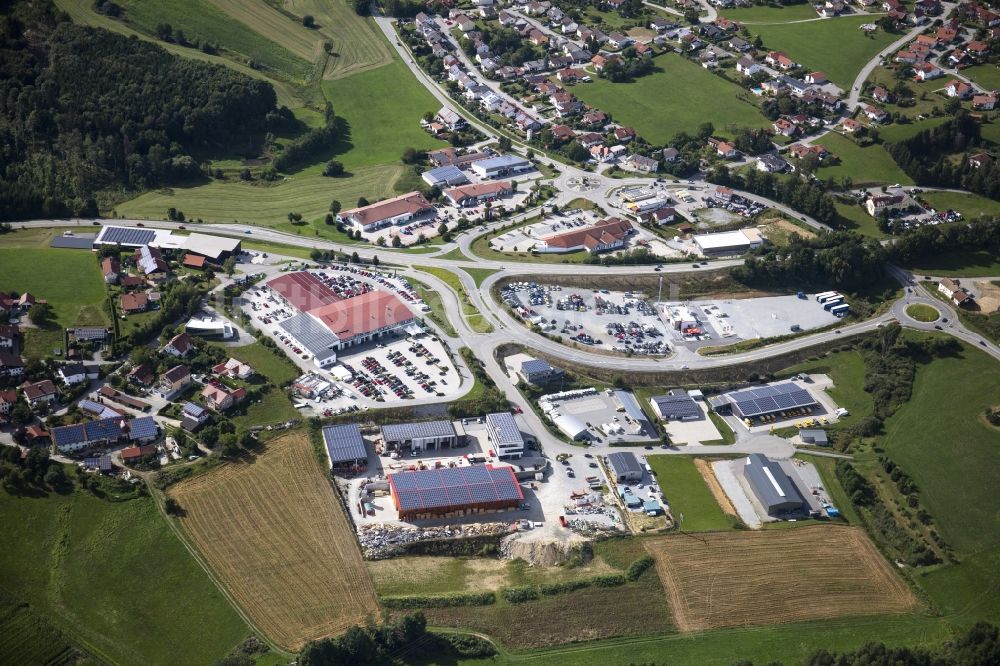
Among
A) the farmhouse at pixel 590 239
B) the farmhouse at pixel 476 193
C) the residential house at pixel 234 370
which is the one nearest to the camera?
the residential house at pixel 234 370

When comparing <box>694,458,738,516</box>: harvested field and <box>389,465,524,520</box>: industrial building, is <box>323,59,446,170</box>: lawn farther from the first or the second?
<box>694,458,738,516</box>: harvested field

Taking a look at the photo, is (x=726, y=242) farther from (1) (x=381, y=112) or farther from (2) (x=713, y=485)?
(1) (x=381, y=112)

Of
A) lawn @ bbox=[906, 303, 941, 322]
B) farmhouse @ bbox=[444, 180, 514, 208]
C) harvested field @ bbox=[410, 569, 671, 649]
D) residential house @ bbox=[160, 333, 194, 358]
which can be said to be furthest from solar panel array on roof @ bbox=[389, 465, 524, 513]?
lawn @ bbox=[906, 303, 941, 322]

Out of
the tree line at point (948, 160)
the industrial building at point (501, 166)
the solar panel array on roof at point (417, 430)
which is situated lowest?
the solar panel array on roof at point (417, 430)

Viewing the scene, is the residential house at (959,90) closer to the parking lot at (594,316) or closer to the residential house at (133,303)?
the parking lot at (594,316)

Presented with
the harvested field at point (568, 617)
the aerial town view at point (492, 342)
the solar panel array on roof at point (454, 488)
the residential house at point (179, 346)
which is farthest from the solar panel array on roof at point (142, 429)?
the harvested field at point (568, 617)

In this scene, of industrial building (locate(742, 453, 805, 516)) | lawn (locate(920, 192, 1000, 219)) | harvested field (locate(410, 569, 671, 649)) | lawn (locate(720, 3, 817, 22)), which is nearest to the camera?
harvested field (locate(410, 569, 671, 649))

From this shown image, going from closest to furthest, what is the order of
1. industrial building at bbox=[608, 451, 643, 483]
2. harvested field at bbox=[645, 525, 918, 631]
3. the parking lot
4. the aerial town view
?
the aerial town view → harvested field at bbox=[645, 525, 918, 631] → industrial building at bbox=[608, 451, 643, 483] → the parking lot

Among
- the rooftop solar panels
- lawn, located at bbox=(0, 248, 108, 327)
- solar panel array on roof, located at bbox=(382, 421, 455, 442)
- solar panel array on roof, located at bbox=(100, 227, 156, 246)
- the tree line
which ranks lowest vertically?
solar panel array on roof, located at bbox=(382, 421, 455, 442)

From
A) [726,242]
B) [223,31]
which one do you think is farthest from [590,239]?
[223,31]
